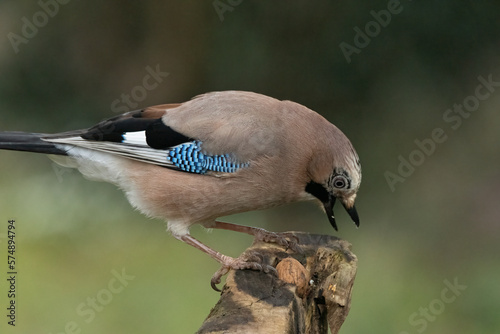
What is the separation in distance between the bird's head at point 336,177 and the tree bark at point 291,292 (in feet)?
0.80

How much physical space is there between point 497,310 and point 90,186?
384 centimetres

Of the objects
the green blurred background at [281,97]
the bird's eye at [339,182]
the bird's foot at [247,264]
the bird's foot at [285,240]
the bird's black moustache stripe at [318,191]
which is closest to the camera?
the bird's foot at [247,264]

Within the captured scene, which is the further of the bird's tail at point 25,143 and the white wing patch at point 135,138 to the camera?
the white wing patch at point 135,138

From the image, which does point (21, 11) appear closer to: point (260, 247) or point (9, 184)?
point (9, 184)

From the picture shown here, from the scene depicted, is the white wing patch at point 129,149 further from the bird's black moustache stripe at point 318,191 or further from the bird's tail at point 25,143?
the bird's black moustache stripe at point 318,191

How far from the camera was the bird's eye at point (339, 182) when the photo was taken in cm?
358


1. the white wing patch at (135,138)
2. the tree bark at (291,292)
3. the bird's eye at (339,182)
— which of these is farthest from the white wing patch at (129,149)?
the bird's eye at (339,182)

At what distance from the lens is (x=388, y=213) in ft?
22.3

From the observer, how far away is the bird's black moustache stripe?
3.70 m

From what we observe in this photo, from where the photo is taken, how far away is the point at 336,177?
3586mm

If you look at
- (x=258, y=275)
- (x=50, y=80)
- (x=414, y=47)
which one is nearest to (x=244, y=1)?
(x=414, y=47)

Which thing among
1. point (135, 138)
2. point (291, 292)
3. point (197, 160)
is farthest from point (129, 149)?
point (291, 292)

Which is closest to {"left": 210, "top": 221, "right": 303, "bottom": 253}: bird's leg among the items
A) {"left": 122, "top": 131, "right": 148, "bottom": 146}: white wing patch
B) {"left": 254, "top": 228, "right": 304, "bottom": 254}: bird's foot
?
{"left": 254, "top": 228, "right": 304, "bottom": 254}: bird's foot

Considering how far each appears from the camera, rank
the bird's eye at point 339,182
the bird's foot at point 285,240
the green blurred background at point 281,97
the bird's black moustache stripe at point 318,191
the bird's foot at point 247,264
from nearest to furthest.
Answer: the bird's foot at point 247,264, the bird's foot at point 285,240, the bird's eye at point 339,182, the bird's black moustache stripe at point 318,191, the green blurred background at point 281,97
